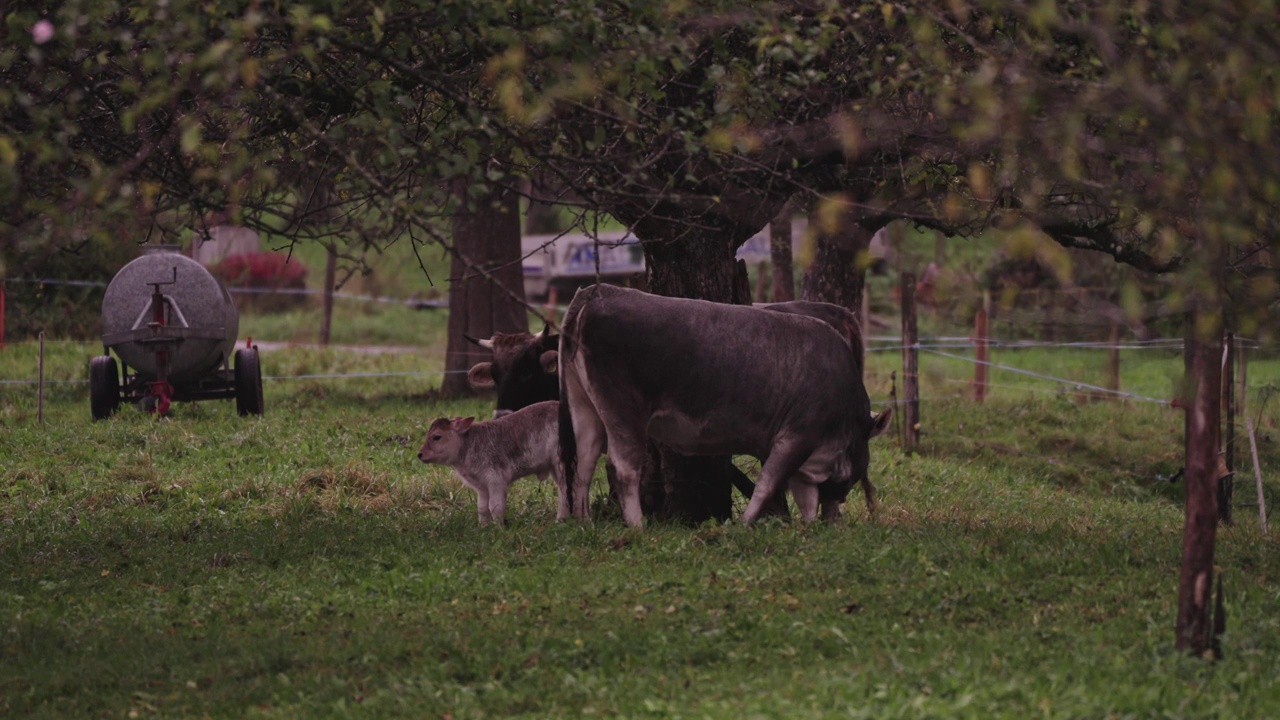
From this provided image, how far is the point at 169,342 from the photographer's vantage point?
1664cm

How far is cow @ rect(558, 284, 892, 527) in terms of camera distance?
10.3 m

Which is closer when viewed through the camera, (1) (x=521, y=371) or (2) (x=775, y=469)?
(2) (x=775, y=469)

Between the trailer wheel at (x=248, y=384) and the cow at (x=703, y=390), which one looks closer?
the cow at (x=703, y=390)

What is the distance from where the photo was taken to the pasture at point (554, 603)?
6.71m

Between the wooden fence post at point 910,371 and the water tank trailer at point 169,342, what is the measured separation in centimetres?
730

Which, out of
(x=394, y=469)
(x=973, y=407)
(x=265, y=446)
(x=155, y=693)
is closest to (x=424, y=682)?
(x=155, y=693)

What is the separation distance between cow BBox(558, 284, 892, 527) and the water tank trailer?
7.30 m

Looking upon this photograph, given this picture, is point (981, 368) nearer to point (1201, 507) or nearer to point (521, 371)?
point (521, 371)

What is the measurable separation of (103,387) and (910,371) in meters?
9.06

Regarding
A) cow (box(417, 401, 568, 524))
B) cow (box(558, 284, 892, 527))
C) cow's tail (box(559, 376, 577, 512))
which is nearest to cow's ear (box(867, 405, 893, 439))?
cow (box(558, 284, 892, 527))

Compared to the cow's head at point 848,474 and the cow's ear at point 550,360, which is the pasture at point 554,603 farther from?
the cow's ear at point 550,360

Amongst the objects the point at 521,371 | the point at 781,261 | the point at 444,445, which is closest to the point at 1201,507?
the point at 444,445

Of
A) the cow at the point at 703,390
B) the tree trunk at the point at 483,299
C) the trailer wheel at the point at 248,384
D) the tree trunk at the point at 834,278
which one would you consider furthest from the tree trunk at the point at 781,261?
the cow at the point at 703,390

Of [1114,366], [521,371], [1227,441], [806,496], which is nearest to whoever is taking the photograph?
[806,496]
